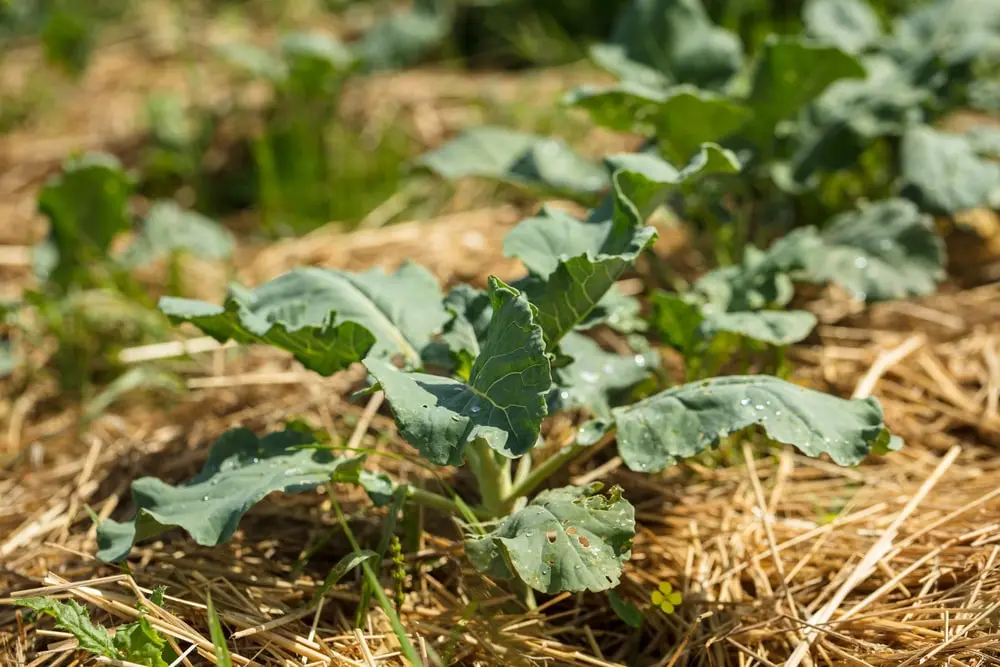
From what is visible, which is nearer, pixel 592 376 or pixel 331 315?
pixel 331 315

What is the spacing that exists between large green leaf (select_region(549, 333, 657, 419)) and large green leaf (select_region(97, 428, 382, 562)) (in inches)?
14.5

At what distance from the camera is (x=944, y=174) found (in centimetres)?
237

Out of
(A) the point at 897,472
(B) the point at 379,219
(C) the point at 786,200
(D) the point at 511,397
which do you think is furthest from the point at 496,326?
(B) the point at 379,219

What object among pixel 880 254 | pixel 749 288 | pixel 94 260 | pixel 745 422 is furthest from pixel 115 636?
pixel 880 254

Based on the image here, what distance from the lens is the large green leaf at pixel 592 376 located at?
1691mm

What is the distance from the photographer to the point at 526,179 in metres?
2.38

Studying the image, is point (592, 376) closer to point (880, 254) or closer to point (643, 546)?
point (643, 546)

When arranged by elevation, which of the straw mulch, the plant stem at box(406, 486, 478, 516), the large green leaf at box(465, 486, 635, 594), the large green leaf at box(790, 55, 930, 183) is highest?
A: the large green leaf at box(790, 55, 930, 183)

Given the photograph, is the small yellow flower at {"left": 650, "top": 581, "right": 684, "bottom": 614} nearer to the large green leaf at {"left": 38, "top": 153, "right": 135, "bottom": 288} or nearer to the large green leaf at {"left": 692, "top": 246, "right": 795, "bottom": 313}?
the large green leaf at {"left": 692, "top": 246, "right": 795, "bottom": 313}

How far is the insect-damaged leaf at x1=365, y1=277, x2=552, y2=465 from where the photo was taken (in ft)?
4.43

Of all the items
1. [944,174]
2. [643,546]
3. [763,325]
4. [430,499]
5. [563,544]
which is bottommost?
[643,546]

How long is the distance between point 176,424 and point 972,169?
2064 millimetres

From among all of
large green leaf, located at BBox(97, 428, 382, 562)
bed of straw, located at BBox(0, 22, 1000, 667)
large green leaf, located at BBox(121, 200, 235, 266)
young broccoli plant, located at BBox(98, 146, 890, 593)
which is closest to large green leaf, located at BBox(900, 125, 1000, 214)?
bed of straw, located at BBox(0, 22, 1000, 667)

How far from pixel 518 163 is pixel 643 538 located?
1076 millimetres
